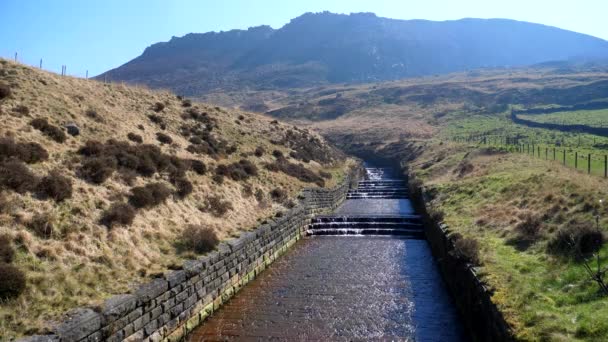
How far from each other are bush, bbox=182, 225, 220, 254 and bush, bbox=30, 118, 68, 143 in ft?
25.8

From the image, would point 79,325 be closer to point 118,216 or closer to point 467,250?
point 118,216

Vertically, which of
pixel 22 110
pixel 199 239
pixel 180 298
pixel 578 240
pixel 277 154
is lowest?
pixel 180 298

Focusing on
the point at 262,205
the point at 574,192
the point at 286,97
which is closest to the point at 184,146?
the point at 262,205

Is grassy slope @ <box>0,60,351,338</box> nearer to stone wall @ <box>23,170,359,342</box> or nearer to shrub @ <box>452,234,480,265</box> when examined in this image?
stone wall @ <box>23,170,359,342</box>

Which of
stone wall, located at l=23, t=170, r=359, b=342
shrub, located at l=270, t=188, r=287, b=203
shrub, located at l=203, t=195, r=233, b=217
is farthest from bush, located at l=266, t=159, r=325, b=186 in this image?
shrub, located at l=203, t=195, r=233, b=217

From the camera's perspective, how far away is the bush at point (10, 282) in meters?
12.1

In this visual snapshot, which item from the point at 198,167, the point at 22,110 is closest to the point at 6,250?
the point at 22,110

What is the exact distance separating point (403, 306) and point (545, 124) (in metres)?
81.5

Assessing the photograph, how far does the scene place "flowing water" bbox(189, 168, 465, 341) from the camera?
16719mm

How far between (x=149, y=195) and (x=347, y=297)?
388 inches

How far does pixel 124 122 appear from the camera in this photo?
3191cm

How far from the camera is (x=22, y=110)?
23.7 m

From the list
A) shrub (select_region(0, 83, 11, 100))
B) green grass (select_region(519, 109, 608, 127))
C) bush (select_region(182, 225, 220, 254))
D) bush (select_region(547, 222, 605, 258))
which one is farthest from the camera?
green grass (select_region(519, 109, 608, 127))

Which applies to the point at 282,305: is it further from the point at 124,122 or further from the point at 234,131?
the point at 234,131
